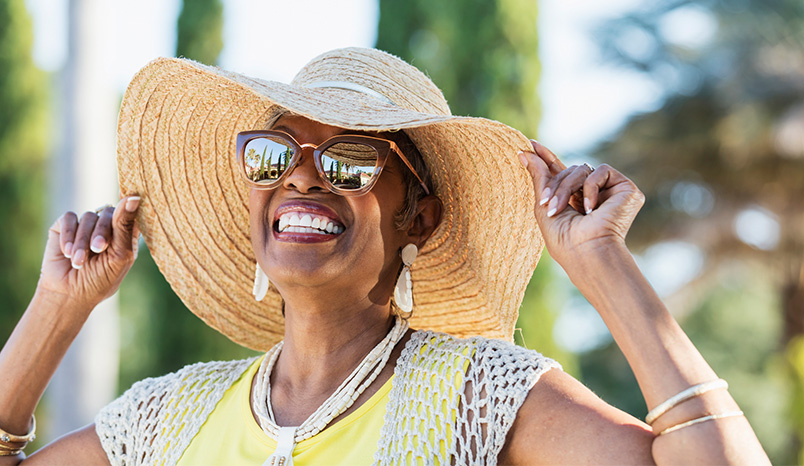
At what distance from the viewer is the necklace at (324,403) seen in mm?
2232

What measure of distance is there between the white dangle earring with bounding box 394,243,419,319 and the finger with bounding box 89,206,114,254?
0.99 meters

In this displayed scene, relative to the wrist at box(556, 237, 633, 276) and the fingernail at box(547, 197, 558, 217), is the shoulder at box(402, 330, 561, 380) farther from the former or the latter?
the fingernail at box(547, 197, 558, 217)

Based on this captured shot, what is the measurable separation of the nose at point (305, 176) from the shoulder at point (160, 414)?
28.3 inches

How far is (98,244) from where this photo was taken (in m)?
2.67

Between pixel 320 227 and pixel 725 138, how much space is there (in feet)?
40.1

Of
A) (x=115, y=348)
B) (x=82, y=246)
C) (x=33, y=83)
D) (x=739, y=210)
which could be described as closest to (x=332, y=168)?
(x=82, y=246)

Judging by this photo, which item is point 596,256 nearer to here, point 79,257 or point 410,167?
point 410,167

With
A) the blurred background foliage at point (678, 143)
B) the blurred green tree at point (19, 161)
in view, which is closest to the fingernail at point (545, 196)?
the blurred background foliage at point (678, 143)

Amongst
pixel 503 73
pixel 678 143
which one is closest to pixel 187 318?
pixel 503 73

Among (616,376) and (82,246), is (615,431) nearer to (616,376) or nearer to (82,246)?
(82,246)

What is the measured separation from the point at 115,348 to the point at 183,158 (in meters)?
6.01

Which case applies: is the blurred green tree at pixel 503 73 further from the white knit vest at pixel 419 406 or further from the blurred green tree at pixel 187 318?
the white knit vest at pixel 419 406

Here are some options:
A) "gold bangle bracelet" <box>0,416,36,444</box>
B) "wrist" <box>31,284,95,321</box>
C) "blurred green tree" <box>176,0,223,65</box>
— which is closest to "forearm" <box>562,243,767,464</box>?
"wrist" <box>31,284,95,321</box>

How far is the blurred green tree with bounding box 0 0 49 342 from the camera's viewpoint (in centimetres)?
1406
